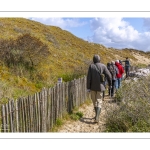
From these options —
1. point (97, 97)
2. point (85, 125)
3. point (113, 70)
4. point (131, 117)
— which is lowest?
point (85, 125)

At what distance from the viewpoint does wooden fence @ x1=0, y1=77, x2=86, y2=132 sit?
4.86 meters

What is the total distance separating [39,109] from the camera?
5.89 m

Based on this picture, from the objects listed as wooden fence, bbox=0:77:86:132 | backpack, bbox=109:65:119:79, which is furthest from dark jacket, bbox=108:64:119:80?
wooden fence, bbox=0:77:86:132

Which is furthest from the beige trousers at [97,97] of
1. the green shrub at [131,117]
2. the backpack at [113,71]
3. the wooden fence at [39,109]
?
the backpack at [113,71]

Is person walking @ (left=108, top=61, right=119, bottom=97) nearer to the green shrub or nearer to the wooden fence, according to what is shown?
the wooden fence

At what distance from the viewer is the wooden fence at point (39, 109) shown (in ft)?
15.9

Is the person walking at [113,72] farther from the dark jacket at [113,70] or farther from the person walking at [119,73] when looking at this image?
the person walking at [119,73]

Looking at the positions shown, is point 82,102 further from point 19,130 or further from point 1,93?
point 19,130

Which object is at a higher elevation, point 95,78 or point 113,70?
point 113,70

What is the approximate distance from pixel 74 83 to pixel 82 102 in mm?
1324

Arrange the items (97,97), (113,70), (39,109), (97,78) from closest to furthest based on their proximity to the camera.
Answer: (39,109) → (97,78) → (97,97) → (113,70)

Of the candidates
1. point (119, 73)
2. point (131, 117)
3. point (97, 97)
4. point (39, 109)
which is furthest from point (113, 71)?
point (39, 109)

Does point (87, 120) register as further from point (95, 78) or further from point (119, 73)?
point (119, 73)

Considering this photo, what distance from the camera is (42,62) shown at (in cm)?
1471
